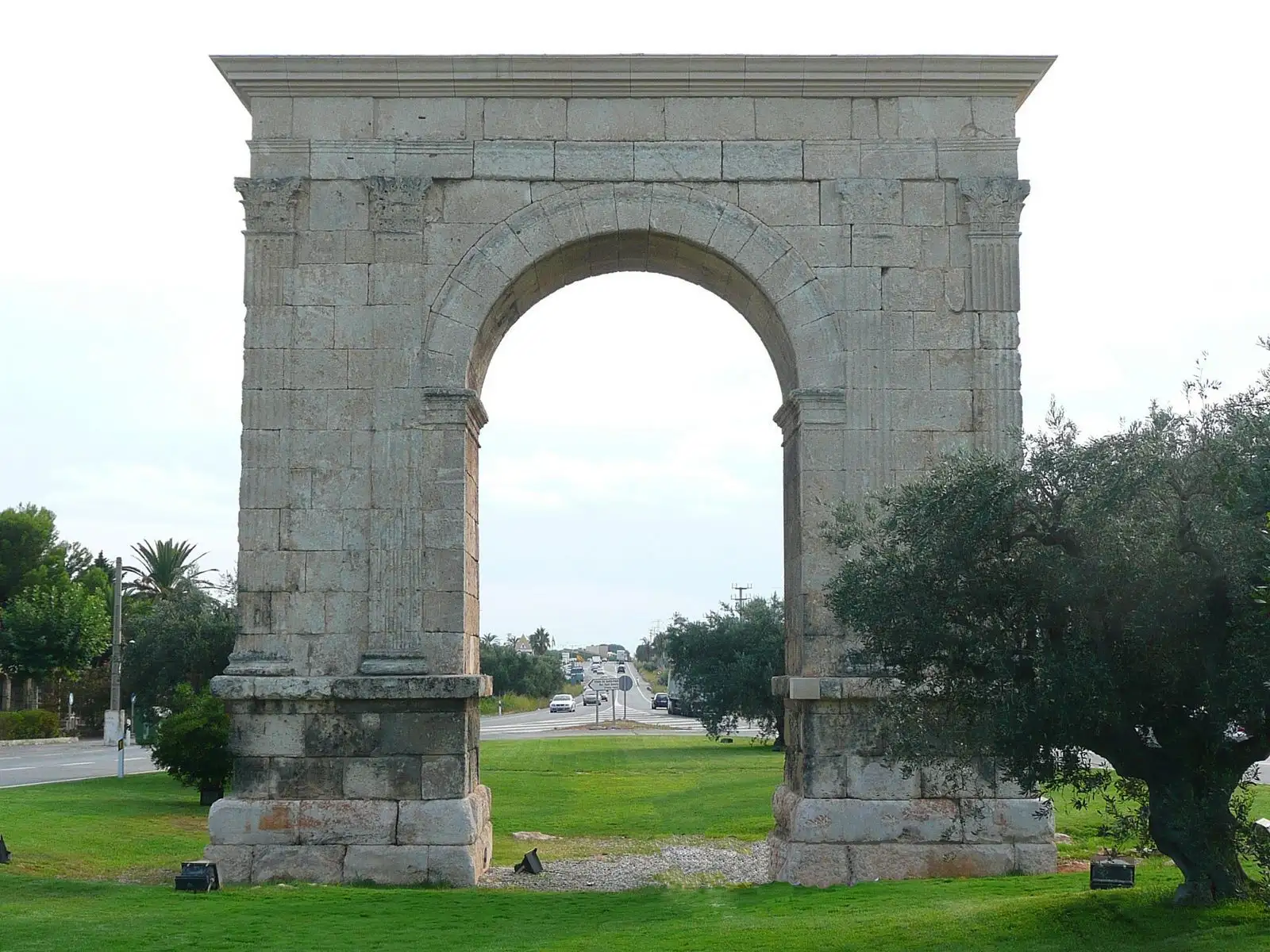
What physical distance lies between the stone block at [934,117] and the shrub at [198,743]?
1183 cm

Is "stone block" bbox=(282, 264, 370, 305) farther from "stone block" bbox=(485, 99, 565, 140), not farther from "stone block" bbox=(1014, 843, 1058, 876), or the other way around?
"stone block" bbox=(1014, 843, 1058, 876)

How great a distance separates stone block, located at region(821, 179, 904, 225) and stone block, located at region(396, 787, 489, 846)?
687 cm

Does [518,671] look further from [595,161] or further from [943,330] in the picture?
[943,330]

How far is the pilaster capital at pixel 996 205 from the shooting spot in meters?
13.7

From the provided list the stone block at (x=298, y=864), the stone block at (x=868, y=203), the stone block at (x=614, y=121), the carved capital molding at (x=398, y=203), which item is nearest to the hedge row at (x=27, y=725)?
the stone block at (x=298, y=864)

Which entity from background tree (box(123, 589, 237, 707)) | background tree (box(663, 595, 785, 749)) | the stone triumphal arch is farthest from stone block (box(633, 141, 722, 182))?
background tree (box(663, 595, 785, 749))

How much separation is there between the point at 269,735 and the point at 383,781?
120 centimetres

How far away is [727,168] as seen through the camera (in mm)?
13852

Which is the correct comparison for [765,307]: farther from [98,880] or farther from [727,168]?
[98,880]

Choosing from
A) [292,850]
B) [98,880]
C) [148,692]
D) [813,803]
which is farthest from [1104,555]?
[148,692]

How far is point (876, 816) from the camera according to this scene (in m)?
12.8

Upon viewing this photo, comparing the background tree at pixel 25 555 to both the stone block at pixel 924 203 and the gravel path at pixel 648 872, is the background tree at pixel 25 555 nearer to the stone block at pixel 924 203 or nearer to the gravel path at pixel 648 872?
the gravel path at pixel 648 872

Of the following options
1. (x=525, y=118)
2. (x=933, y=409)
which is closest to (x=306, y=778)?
(x=525, y=118)

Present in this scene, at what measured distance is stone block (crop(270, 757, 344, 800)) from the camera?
1306 centimetres
